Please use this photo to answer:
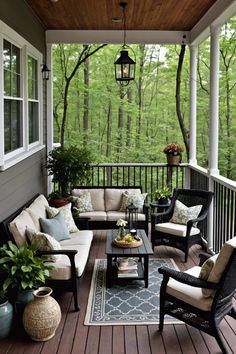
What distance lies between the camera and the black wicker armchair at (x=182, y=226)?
5705 millimetres

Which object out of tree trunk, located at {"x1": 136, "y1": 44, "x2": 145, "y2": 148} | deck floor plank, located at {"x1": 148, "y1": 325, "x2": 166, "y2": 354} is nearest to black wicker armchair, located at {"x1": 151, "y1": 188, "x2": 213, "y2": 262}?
deck floor plank, located at {"x1": 148, "y1": 325, "x2": 166, "y2": 354}

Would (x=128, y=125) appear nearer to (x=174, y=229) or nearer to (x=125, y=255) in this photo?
(x=174, y=229)

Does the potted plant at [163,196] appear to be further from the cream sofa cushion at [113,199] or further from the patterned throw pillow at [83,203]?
the patterned throw pillow at [83,203]

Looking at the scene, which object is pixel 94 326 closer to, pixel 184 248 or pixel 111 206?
pixel 184 248

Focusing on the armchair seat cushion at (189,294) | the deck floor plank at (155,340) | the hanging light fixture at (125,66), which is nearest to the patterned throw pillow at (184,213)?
the hanging light fixture at (125,66)

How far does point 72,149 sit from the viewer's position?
7141mm

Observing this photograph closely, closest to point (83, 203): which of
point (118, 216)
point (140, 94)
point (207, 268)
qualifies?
point (118, 216)

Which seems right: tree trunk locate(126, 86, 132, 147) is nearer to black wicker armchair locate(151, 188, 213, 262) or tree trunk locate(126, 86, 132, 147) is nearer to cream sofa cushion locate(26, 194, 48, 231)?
black wicker armchair locate(151, 188, 213, 262)

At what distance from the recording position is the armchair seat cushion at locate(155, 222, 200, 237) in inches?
227

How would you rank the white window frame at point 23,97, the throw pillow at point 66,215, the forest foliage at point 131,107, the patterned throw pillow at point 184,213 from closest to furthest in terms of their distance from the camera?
the white window frame at point 23,97, the throw pillow at point 66,215, the patterned throw pillow at point 184,213, the forest foliage at point 131,107

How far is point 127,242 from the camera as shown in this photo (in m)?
4.88

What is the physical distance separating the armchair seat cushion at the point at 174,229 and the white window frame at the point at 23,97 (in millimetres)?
2137

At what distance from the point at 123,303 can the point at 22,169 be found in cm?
226

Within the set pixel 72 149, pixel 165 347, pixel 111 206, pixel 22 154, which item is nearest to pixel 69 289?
pixel 165 347
